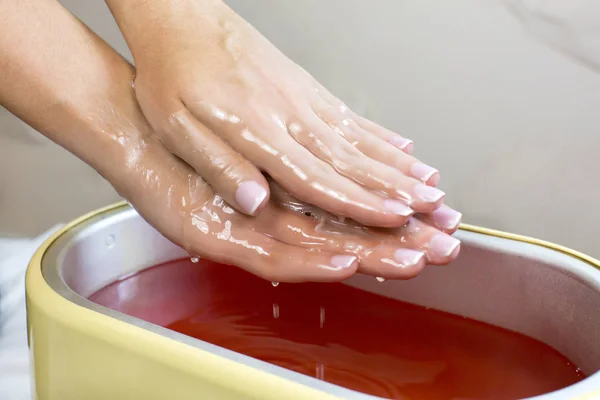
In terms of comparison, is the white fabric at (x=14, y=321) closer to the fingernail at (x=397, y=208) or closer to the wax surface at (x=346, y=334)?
the wax surface at (x=346, y=334)

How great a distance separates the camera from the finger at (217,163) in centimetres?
56

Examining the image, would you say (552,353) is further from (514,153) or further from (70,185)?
(70,185)

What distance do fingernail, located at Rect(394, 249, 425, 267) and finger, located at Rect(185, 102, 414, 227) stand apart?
26 millimetres

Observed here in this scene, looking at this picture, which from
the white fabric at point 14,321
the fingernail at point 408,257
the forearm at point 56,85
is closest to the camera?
the fingernail at point 408,257

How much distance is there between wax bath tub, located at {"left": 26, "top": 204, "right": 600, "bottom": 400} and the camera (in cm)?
41

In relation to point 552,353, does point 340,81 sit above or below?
above

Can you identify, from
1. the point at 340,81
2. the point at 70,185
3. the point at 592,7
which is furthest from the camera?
the point at 70,185

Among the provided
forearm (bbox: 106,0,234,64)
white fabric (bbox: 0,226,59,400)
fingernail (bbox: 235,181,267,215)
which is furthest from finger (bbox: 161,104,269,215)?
white fabric (bbox: 0,226,59,400)

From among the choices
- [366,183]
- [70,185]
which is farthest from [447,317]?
Result: [70,185]

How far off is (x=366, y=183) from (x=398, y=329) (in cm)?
19

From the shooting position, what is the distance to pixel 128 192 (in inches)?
25.5

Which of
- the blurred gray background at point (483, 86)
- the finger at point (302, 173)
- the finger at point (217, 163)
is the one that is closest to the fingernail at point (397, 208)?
the finger at point (302, 173)

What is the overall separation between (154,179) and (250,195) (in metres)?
0.13

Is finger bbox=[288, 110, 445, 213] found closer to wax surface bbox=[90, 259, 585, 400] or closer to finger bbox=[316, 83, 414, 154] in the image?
finger bbox=[316, 83, 414, 154]
